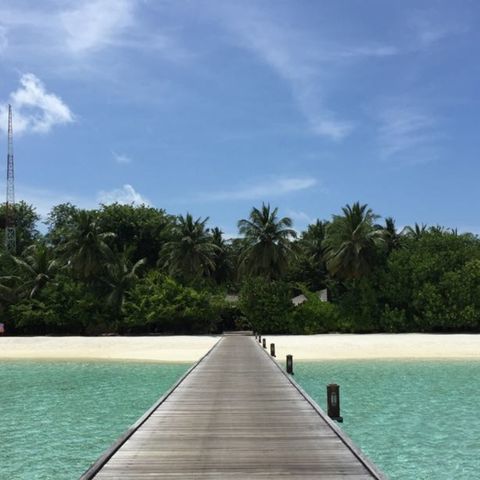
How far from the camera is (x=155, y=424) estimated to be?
35.3ft

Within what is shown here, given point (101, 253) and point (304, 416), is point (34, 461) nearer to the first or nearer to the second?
point (304, 416)

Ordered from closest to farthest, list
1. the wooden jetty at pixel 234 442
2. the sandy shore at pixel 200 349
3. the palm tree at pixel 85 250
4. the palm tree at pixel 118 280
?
the wooden jetty at pixel 234 442 < the sandy shore at pixel 200 349 < the palm tree at pixel 118 280 < the palm tree at pixel 85 250

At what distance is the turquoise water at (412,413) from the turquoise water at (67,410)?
220 inches

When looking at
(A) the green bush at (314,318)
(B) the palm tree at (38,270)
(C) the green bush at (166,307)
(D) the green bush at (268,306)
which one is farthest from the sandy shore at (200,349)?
(B) the palm tree at (38,270)

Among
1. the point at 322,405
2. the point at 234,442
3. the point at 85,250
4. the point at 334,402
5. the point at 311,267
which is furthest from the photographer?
the point at 311,267

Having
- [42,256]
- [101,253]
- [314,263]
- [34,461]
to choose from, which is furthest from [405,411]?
[314,263]

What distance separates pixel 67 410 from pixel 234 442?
890 cm

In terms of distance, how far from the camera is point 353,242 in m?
54.1

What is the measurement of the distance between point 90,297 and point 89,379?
108 feet

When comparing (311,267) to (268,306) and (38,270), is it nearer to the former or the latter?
(268,306)

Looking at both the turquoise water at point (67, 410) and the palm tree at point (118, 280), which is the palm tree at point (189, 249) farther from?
the turquoise water at point (67, 410)

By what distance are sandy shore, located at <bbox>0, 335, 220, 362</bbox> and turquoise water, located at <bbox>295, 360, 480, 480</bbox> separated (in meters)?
9.45

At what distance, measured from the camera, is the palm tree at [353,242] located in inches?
2126

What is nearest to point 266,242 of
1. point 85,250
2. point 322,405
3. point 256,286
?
point 256,286
